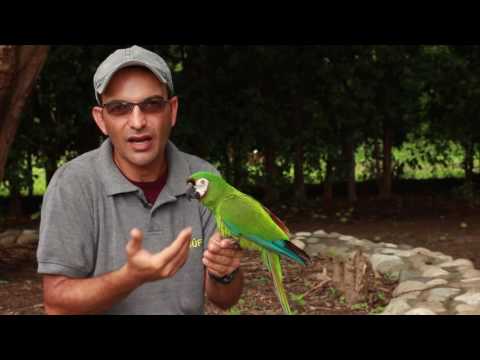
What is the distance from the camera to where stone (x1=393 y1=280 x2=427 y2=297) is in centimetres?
595

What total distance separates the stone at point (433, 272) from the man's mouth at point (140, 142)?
16.7ft

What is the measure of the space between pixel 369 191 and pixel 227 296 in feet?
33.5

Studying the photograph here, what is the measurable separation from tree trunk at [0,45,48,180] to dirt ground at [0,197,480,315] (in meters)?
1.75

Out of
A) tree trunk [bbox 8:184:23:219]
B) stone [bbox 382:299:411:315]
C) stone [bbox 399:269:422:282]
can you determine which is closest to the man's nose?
stone [bbox 382:299:411:315]

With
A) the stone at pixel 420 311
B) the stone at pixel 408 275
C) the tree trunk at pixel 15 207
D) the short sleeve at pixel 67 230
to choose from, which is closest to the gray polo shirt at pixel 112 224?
the short sleeve at pixel 67 230

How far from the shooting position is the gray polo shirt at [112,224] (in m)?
2.13

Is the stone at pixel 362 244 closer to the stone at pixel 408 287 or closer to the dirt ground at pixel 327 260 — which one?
the dirt ground at pixel 327 260

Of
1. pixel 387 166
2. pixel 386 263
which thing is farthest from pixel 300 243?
pixel 387 166

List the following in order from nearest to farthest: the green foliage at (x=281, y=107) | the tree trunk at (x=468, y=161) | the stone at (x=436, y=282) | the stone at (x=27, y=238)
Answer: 1. the stone at (x=436, y=282)
2. the stone at (x=27, y=238)
3. the green foliage at (x=281, y=107)
4. the tree trunk at (x=468, y=161)

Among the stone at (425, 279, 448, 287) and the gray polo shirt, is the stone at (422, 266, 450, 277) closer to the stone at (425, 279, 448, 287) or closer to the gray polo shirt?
the stone at (425, 279, 448, 287)

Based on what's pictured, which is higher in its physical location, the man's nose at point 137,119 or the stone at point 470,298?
the man's nose at point 137,119

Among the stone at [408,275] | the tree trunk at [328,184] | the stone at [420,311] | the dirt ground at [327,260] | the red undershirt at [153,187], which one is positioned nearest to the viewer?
the red undershirt at [153,187]

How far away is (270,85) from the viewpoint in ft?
34.1

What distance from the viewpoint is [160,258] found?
5.27ft
